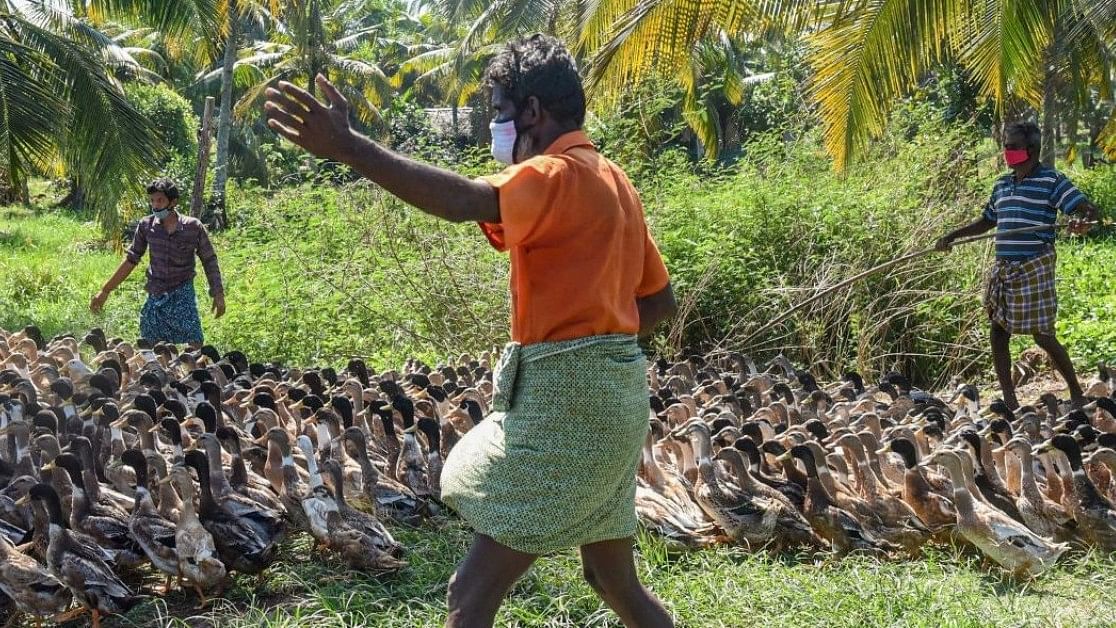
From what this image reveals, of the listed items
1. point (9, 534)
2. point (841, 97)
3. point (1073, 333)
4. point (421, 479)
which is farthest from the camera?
point (1073, 333)

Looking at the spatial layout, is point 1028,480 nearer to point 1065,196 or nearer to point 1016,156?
point 1065,196

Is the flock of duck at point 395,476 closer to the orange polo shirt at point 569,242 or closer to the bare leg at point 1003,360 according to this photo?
the bare leg at point 1003,360

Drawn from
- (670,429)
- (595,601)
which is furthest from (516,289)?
(670,429)

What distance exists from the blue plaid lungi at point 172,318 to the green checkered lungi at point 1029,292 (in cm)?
615

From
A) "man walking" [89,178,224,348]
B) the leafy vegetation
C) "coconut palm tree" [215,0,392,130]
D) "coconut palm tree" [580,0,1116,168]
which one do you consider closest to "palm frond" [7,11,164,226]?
the leafy vegetation

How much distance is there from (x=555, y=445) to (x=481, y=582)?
0.43m

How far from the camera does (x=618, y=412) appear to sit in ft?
10.6

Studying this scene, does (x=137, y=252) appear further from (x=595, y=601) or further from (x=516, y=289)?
(x=516, y=289)

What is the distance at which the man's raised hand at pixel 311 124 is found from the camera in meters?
2.78

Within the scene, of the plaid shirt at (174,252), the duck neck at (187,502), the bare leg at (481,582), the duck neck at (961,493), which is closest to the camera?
the bare leg at (481,582)

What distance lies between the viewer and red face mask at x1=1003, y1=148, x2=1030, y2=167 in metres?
7.59

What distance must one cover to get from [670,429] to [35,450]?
3549mm

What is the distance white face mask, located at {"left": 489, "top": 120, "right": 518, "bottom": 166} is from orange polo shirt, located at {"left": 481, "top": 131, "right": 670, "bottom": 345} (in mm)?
131

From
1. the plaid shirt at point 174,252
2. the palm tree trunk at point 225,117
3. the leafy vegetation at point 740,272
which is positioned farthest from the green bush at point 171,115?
the plaid shirt at point 174,252
